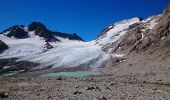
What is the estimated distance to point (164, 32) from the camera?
353 ft

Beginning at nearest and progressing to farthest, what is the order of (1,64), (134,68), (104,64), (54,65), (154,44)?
(134,68)
(154,44)
(104,64)
(54,65)
(1,64)

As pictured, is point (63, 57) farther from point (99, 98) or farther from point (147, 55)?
point (99, 98)

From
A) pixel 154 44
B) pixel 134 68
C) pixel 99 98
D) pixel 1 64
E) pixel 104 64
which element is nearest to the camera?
pixel 99 98

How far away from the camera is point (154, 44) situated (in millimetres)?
105062

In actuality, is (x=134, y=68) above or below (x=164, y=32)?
below

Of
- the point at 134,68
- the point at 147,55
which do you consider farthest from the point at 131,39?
the point at 134,68

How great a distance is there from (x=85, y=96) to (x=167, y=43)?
6902 centimetres

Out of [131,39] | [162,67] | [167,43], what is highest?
[131,39]

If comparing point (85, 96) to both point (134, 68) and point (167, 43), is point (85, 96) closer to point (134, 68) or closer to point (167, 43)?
point (134, 68)

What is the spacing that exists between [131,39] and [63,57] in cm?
3167

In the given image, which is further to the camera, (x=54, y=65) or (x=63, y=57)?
(x=63, y=57)

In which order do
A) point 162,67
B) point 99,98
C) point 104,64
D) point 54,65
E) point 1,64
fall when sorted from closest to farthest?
1. point 99,98
2. point 162,67
3. point 104,64
4. point 54,65
5. point 1,64

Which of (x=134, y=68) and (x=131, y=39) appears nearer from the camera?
(x=134, y=68)

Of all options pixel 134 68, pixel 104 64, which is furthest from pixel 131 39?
pixel 134 68
